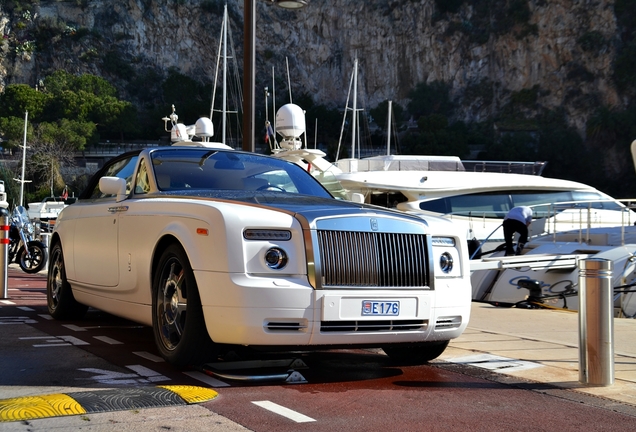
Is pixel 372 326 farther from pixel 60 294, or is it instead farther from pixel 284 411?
pixel 60 294

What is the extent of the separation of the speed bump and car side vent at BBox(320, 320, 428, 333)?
2.75ft

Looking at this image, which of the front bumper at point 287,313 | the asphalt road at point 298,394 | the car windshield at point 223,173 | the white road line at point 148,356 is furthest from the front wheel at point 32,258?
the front bumper at point 287,313

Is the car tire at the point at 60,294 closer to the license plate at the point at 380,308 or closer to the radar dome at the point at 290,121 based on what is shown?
the license plate at the point at 380,308

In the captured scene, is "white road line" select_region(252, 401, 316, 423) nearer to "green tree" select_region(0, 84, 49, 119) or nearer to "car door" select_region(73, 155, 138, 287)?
"car door" select_region(73, 155, 138, 287)

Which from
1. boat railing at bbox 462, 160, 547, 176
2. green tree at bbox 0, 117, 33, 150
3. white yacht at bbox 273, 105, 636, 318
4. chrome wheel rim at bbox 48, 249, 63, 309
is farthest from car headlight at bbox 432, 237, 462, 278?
green tree at bbox 0, 117, 33, 150

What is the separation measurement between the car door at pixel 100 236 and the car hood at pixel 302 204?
0.86m

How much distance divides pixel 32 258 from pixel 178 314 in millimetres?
11673

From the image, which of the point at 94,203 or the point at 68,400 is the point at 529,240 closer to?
the point at 94,203

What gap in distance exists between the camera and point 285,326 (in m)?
5.10

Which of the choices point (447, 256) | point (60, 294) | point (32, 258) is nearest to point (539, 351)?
point (447, 256)

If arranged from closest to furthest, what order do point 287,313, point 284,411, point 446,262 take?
point 284,411, point 287,313, point 446,262

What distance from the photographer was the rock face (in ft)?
352

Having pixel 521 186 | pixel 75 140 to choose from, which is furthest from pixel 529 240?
pixel 75 140

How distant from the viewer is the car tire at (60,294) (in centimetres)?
811
